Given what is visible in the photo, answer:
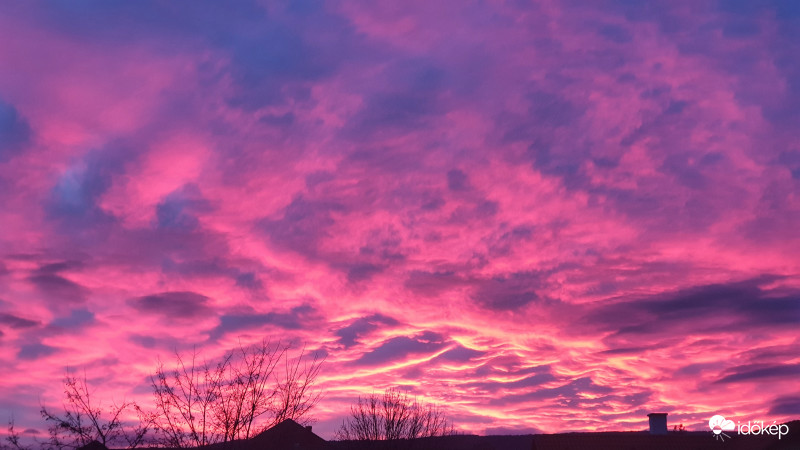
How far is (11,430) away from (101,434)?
3.85 meters

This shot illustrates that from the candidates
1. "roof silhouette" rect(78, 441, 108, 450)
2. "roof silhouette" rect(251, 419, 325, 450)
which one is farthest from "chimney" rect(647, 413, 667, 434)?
"roof silhouette" rect(78, 441, 108, 450)

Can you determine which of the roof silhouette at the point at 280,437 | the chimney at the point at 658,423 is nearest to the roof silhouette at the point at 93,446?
the roof silhouette at the point at 280,437

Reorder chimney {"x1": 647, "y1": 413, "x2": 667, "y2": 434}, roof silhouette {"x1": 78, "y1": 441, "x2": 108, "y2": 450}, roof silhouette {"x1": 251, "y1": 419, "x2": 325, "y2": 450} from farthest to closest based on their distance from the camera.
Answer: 1. chimney {"x1": 647, "y1": 413, "x2": 667, "y2": 434}
2. roof silhouette {"x1": 251, "y1": 419, "x2": 325, "y2": 450}
3. roof silhouette {"x1": 78, "y1": 441, "x2": 108, "y2": 450}

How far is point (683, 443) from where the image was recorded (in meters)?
46.6

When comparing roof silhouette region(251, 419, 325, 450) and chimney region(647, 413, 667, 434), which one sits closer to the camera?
roof silhouette region(251, 419, 325, 450)

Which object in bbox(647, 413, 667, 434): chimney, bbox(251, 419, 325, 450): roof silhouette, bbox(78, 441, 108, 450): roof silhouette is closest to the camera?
bbox(78, 441, 108, 450): roof silhouette

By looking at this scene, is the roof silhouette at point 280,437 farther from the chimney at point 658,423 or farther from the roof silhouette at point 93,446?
the chimney at point 658,423

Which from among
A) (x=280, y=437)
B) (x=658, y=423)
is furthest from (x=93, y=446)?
(x=658, y=423)

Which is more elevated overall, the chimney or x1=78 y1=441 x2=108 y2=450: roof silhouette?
Answer: the chimney

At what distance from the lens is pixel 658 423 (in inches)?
2055

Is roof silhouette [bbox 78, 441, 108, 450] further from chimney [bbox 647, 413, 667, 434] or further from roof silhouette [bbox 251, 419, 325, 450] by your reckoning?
chimney [bbox 647, 413, 667, 434]

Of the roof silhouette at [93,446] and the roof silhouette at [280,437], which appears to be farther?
the roof silhouette at [280,437]

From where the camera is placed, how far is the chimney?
52.0 m

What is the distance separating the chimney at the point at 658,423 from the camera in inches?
2046
